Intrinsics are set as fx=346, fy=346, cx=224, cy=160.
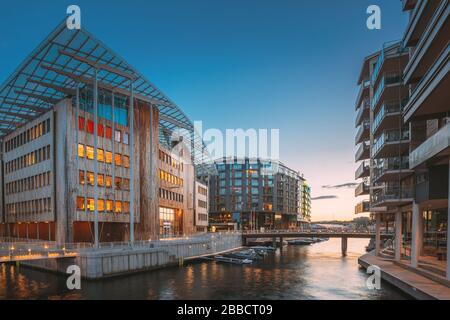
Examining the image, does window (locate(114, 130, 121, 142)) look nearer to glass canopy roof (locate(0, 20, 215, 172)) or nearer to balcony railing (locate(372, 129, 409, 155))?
glass canopy roof (locate(0, 20, 215, 172))

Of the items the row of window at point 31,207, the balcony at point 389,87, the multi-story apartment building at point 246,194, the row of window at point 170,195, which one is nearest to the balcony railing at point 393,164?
the balcony at point 389,87

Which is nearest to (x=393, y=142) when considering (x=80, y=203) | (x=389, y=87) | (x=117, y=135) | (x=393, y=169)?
(x=393, y=169)

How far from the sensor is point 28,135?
58250 mm

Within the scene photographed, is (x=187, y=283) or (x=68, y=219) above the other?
(x=68, y=219)

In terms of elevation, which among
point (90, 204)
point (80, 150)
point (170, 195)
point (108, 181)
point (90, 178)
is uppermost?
point (80, 150)

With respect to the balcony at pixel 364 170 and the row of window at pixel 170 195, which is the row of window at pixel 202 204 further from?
the balcony at pixel 364 170

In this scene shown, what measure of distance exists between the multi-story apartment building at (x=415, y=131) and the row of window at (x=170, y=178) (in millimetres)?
38044

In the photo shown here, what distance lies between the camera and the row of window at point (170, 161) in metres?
72.1

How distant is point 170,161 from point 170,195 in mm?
7425

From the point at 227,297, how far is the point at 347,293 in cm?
1218

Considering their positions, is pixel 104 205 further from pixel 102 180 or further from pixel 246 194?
pixel 246 194

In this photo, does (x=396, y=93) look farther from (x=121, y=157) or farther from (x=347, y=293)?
(x=121, y=157)
